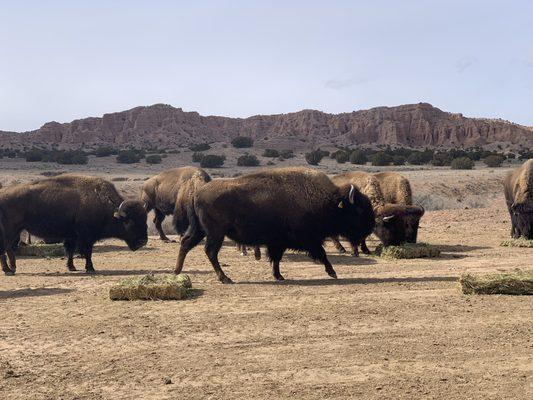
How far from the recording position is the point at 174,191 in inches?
797

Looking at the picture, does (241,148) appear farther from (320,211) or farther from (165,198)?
(320,211)

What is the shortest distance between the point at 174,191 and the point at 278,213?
8251mm

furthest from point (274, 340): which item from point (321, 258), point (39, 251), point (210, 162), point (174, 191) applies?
point (210, 162)

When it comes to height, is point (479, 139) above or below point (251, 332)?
above

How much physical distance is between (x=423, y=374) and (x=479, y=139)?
398ft

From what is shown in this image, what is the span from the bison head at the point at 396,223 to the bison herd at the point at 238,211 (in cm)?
2

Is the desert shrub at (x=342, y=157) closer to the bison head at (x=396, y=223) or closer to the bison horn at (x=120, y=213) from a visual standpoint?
the bison head at (x=396, y=223)

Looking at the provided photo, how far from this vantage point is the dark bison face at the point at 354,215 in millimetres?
12875

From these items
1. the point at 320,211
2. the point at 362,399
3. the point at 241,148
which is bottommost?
the point at 362,399

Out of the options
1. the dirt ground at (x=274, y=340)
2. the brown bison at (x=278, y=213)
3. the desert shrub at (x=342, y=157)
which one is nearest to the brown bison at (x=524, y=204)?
the dirt ground at (x=274, y=340)

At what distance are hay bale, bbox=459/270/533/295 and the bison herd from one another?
292 cm

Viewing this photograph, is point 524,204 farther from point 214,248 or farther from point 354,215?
point 214,248

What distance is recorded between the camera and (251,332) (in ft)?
27.1

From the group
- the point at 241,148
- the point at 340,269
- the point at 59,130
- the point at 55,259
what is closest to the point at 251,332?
the point at 340,269
